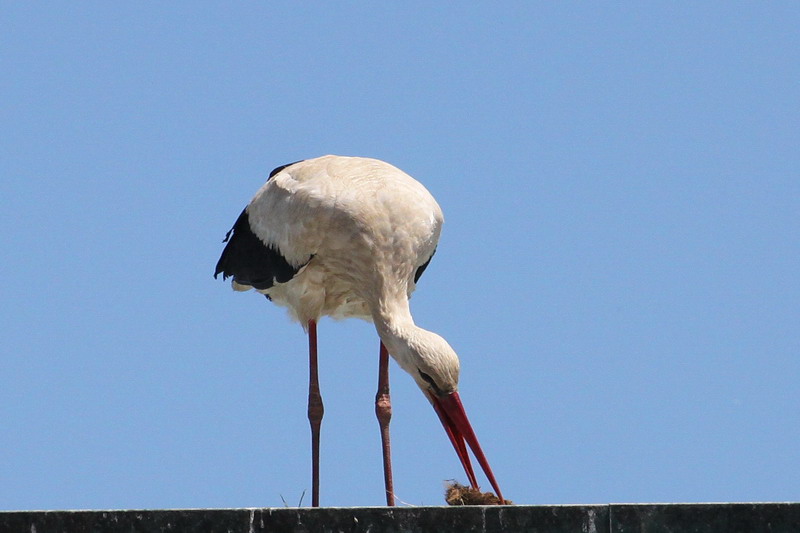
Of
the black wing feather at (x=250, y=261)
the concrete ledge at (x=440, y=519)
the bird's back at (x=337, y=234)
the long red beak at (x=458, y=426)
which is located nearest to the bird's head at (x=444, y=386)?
the long red beak at (x=458, y=426)

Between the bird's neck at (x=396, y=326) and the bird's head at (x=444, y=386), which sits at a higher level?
the bird's neck at (x=396, y=326)

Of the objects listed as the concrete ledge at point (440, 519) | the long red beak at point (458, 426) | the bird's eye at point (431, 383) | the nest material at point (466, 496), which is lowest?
the concrete ledge at point (440, 519)

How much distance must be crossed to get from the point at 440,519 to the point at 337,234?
15.7ft

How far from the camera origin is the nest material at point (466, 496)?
794cm

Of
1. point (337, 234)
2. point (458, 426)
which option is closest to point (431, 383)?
point (458, 426)

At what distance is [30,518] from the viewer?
6.14 metres

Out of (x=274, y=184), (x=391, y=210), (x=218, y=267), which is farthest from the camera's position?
(x=218, y=267)

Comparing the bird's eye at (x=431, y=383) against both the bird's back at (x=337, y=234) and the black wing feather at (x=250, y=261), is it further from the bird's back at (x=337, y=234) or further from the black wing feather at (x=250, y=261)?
the black wing feather at (x=250, y=261)

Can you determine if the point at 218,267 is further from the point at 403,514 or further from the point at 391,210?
the point at 403,514

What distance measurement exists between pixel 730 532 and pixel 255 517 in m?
1.94

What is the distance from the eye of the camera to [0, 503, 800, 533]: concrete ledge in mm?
5742

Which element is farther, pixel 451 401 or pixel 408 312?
pixel 408 312

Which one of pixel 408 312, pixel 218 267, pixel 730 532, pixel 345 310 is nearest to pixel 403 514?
pixel 730 532

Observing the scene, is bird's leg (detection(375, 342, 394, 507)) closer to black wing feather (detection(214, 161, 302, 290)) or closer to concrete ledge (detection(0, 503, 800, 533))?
black wing feather (detection(214, 161, 302, 290))
